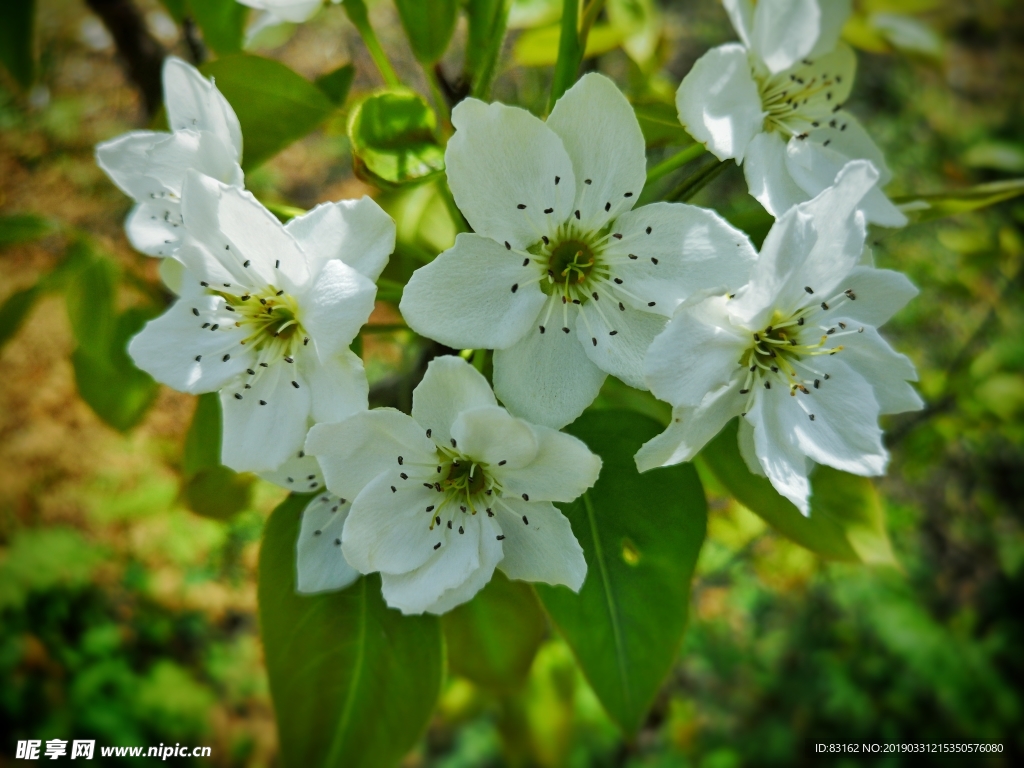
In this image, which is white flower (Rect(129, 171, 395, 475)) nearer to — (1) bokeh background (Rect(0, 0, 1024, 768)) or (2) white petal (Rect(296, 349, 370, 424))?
(2) white petal (Rect(296, 349, 370, 424))

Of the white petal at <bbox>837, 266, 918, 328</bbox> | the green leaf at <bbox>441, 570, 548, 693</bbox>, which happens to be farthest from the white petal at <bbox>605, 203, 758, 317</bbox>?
the green leaf at <bbox>441, 570, 548, 693</bbox>

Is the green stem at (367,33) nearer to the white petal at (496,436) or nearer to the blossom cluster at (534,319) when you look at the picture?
the blossom cluster at (534,319)

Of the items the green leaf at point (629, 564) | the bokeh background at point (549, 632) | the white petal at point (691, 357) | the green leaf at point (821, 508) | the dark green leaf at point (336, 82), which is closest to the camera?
the white petal at point (691, 357)

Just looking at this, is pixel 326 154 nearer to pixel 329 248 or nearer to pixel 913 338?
pixel 329 248

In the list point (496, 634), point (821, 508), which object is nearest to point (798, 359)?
point (821, 508)

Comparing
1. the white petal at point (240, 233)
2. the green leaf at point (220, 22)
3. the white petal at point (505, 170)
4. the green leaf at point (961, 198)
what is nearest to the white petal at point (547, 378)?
the white petal at point (505, 170)

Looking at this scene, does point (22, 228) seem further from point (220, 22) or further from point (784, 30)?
point (784, 30)

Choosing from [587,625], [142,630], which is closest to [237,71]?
[587,625]
